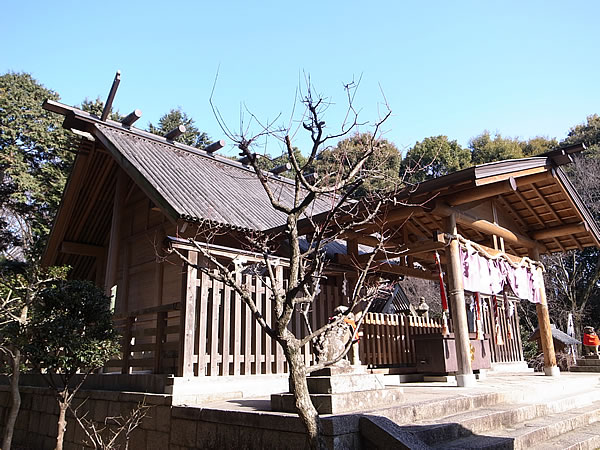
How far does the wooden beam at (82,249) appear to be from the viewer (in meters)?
13.1

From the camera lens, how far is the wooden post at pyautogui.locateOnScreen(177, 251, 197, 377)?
6234mm

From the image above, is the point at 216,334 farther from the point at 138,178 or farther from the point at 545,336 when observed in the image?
the point at 545,336

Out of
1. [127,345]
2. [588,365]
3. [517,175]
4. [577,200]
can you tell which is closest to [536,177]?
[517,175]

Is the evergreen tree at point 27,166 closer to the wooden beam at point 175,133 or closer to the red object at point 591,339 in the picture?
the wooden beam at point 175,133

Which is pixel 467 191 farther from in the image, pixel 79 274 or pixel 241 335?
pixel 79 274

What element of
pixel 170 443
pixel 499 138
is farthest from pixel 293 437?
pixel 499 138

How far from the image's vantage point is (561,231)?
450 inches

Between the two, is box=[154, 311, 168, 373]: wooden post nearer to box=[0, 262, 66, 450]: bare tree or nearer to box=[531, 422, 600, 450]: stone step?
box=[0, 262, 66, 450]: bare tree

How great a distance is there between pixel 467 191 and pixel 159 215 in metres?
7.40

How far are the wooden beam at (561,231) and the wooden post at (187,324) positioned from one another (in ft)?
30.7

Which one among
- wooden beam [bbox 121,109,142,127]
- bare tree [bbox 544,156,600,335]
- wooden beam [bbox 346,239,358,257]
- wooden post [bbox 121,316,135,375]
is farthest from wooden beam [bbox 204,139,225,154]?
bare tree [bbox 544,156,600,335]

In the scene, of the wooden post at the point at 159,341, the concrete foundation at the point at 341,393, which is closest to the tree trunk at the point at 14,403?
the wooden post at the point at 159,341

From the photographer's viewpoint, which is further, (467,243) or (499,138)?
(499,138)

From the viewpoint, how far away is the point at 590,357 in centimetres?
1265
